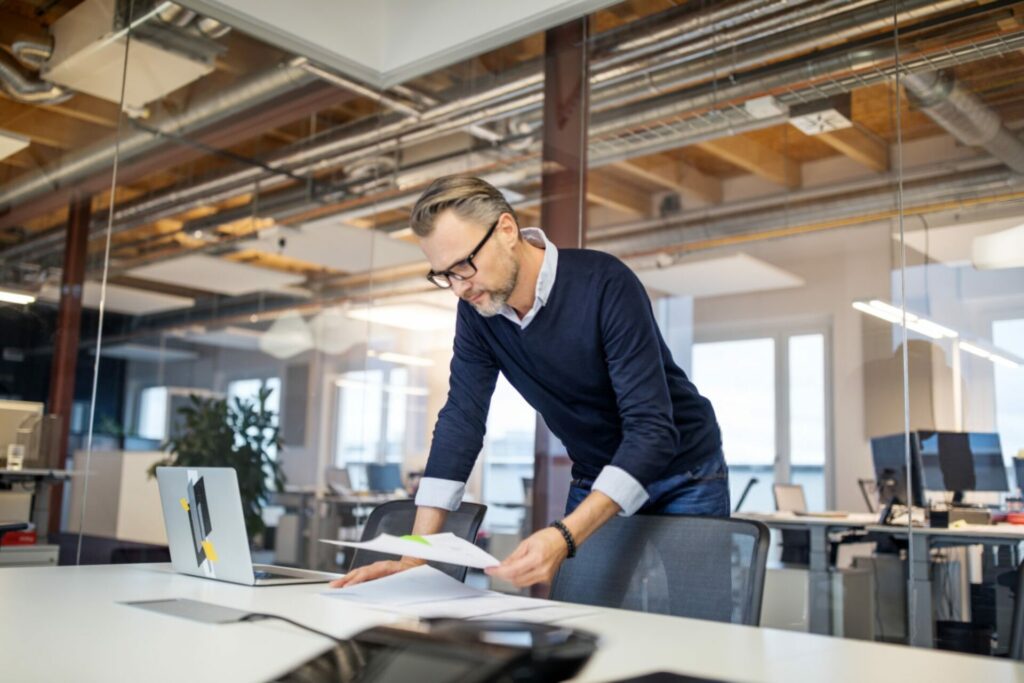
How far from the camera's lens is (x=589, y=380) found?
199cm

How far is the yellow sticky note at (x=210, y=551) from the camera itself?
1901 millimetres

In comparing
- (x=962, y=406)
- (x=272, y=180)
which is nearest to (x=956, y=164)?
(x=962, y=406)

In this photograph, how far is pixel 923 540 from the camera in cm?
397

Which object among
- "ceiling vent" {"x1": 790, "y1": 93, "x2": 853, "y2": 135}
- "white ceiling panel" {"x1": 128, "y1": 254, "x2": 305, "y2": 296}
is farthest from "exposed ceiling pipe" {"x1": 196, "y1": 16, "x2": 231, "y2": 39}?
"ceiling vent" {"x1": 790, "y1": 93, "x2": 853, "y2": 135}

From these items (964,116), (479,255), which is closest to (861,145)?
(964,116)

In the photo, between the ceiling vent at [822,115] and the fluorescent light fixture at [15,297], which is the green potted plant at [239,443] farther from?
the ceiling vent at [822,115]

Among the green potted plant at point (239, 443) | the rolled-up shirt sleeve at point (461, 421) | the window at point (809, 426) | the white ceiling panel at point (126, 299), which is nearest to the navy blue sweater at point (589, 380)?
the rolled-up shirt sleeve at point (461, 421)

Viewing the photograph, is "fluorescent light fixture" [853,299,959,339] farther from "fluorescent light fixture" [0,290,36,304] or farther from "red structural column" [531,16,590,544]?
"fluorescent light fixture" [0,290,36,304]

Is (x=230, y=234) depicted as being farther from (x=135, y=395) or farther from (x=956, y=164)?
(x=956, y=164)

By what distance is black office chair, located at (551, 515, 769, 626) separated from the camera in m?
1.63

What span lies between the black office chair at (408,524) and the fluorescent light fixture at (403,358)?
328 centimetres

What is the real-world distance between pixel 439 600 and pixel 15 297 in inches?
129

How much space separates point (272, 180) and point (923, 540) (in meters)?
3.91

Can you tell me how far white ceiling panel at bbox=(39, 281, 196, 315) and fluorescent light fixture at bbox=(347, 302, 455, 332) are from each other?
106 centimetres
